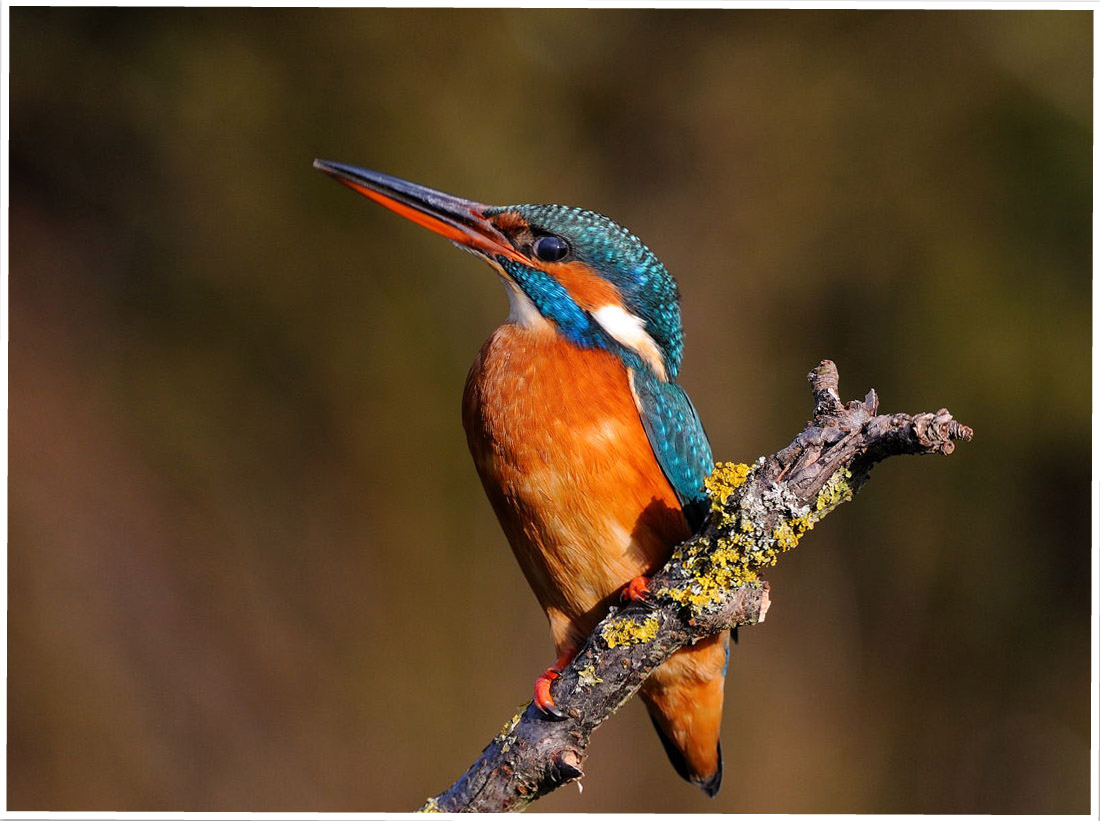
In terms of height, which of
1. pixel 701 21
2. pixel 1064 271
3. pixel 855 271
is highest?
pixel 701 21

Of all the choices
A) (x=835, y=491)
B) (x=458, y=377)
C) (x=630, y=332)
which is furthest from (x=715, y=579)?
(x=458, y=377)

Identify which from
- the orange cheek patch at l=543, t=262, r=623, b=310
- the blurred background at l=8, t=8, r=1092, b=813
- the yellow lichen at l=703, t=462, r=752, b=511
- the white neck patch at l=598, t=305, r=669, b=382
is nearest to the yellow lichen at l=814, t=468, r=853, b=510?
the yellow lichen at l=703, t=462, r=752, b=511

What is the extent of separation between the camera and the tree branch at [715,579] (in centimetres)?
165

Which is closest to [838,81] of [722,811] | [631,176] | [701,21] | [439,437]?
[701,21]

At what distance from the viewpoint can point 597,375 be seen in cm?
224

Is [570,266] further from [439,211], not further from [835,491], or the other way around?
[835,491]

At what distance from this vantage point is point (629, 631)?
6.48 feet

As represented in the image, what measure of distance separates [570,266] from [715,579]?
2.80 ft

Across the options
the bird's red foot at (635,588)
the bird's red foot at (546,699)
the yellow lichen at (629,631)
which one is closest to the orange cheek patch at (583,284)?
the bird's red foot at (635,588)

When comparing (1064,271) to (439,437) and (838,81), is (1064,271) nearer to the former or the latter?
(838,81)

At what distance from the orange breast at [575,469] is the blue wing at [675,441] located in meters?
0.02

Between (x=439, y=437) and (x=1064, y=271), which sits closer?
(x=1064, y=271)

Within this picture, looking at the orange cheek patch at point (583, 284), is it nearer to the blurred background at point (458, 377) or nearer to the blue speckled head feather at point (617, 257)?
the blue speckled head feather at point (617, 257)

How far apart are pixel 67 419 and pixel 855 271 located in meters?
3.45
